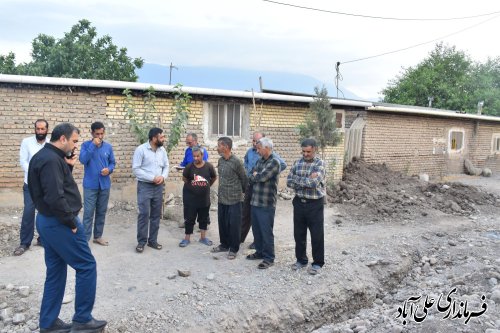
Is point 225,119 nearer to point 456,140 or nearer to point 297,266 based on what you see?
point 297,266

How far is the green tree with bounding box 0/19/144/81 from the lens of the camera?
20891 mm

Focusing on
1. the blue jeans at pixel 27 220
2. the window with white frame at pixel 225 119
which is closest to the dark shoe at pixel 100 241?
the blue jeans at pixel 27 220

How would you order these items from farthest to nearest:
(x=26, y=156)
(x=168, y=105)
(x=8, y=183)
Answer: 1. (x=168, y=105)
2. (x=8, y=183)
3. (x=26, y=156)

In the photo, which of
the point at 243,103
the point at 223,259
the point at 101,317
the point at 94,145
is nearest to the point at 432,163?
the point at 243,103

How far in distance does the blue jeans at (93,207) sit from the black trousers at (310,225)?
9.29ft

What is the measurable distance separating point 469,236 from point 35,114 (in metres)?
8.80

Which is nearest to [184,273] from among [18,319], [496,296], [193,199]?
[193,199]

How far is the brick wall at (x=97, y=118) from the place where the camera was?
25.3 ft

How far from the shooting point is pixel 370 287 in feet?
18.6

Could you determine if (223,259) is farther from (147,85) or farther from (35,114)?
(35,114)

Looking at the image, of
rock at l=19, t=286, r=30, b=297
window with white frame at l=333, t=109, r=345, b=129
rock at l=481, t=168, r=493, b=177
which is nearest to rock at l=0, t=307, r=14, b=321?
rock at l=19, t=286, r=30, b=297

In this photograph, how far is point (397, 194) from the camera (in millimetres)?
10812

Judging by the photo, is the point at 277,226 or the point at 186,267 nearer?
the point at 186,267

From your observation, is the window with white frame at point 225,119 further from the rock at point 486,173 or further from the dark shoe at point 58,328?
the rock at point 486,173
